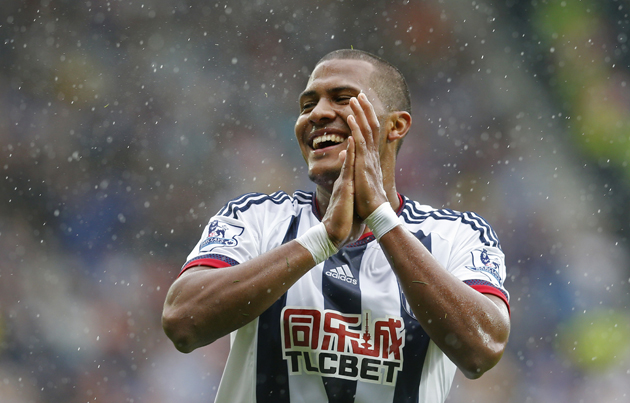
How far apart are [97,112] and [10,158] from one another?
986 mm

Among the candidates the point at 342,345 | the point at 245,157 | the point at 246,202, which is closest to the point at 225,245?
the point at 246,202

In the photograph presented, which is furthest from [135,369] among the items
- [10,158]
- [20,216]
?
[10,158]

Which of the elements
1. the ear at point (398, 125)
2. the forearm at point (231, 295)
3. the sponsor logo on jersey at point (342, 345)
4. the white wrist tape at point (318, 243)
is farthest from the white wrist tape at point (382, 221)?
the ear at point (398, 125)

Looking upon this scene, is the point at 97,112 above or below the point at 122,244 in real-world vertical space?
above

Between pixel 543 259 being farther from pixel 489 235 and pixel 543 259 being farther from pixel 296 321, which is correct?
pixel 296 321

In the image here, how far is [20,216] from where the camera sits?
6266 millimetres

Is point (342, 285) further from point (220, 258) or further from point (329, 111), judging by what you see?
point (329, 111)

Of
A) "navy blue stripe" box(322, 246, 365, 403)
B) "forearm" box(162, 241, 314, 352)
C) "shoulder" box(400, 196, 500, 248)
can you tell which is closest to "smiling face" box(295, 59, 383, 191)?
"navy blue stripe" box(322, 246, 365, 403)

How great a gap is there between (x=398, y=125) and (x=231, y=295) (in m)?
1.29

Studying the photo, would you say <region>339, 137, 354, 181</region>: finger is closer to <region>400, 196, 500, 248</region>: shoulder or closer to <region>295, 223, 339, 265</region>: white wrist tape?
<region>295, 223, 339, 265</region>: white wrist tape

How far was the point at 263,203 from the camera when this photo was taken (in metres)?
2.71

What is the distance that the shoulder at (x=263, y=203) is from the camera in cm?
259

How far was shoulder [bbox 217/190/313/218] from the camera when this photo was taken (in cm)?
259

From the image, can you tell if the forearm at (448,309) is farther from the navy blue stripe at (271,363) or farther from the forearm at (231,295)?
the navy blue stripe at (271,363)
